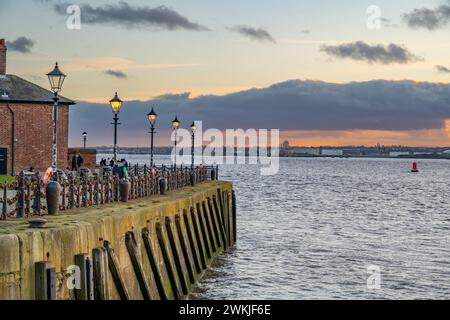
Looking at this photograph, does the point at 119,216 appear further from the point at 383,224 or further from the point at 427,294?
the point at 383,224

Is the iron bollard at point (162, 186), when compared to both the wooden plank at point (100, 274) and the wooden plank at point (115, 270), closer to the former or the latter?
the wooden plank at point (115, 270)

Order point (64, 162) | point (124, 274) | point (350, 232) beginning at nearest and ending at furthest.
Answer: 1. point (124, 274)
2. point (350, 232)
3. point (64, 162)

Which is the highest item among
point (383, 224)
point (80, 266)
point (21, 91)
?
point (21, 91)

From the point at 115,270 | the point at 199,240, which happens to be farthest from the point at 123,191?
the point at 115,270

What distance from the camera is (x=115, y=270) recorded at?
53.7ft

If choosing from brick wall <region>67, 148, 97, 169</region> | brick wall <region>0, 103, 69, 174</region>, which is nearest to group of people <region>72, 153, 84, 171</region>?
brick wall <region>0, 103, 69, 174</region>

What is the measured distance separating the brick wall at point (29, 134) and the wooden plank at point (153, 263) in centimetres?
3323

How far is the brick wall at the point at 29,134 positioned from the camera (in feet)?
169

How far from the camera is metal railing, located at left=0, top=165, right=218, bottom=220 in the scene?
17.8 m

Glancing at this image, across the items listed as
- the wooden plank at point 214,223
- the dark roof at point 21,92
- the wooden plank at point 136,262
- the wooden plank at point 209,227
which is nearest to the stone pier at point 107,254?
the wooden plank at point 136,262

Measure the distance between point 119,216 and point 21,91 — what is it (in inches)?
1481

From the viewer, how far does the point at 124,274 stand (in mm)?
17812

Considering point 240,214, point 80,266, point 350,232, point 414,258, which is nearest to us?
point 80,266
